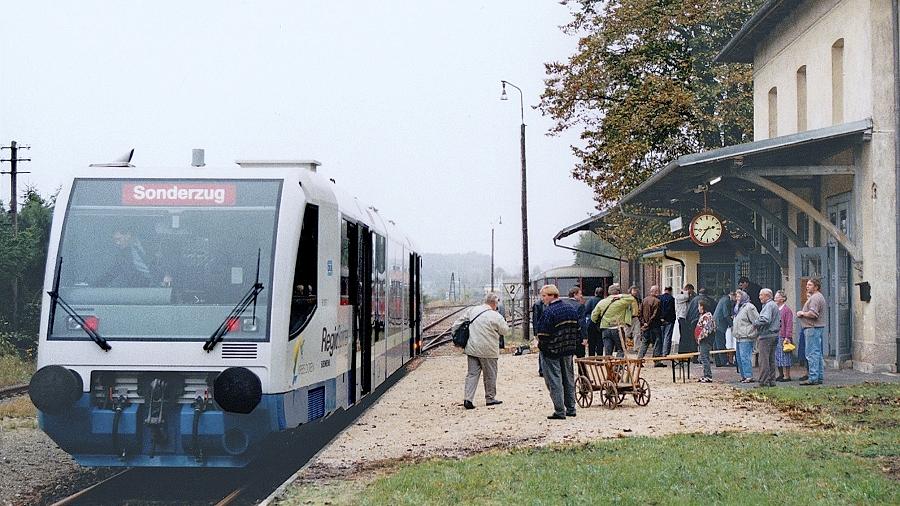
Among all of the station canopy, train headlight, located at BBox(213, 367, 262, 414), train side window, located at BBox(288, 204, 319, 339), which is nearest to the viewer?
train headlight, located at BBox(213, 367, 262, 414)

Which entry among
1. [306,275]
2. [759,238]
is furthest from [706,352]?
[306,275]

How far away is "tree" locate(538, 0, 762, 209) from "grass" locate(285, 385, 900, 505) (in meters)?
21.3

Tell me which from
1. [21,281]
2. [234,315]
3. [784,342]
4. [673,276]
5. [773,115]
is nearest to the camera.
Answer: [234,315]

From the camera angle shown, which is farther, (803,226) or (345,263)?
(803,226)

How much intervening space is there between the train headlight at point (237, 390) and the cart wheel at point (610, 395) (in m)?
7.15

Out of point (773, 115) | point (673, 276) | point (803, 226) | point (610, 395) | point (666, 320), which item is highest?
point (773, 115)

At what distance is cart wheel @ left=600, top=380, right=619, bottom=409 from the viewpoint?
51.5 feet

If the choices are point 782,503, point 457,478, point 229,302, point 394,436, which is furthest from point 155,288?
point 782,503

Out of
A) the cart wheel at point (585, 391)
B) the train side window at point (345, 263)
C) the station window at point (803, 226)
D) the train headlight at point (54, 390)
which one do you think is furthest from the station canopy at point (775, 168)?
the train headlight at point (54, 390)

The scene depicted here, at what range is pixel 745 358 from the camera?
18359 millimetres

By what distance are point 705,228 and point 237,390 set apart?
14139 millimetres

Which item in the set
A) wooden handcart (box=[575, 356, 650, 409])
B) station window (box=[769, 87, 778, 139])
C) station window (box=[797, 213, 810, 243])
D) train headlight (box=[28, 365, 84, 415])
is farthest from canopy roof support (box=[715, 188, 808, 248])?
train headlight (box=[28, 365, 84, 415])

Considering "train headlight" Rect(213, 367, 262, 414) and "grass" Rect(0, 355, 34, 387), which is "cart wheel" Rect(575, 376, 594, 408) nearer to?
"train headlight" Rect(213, 367, 262, 414)

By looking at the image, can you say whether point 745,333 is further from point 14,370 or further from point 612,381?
point 14,370
